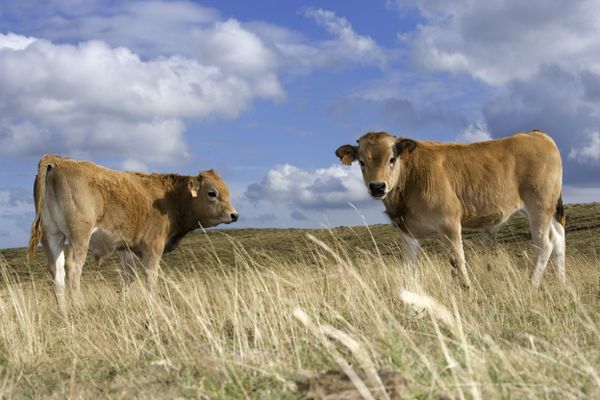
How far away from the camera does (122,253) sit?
44.9 feet

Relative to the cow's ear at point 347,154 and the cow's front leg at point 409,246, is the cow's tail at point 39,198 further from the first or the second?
the cow's front leg at point 409,246

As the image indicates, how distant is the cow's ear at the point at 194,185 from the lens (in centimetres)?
1397

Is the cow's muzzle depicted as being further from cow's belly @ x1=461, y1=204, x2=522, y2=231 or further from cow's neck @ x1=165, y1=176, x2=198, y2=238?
cow's neck @ x1=165, y1=176, x2=198, y2=238

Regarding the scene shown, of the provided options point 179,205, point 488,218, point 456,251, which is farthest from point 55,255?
point 488,218

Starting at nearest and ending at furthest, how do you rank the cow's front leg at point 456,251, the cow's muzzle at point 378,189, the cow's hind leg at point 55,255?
the cow's front leg at point 456,251
the cow's muzzle at point 378,189
the cow's hind leg at point 55,255

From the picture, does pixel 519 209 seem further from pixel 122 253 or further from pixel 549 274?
pixel 122 253

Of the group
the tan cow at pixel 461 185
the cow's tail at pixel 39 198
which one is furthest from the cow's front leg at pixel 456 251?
the cow's tail at pixel 39 198

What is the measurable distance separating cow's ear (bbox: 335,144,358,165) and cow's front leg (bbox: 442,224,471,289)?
1.82 meters

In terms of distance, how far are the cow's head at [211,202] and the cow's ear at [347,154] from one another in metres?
4.22

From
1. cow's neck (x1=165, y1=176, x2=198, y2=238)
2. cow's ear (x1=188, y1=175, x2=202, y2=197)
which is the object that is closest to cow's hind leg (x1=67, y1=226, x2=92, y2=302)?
cow's neck (x1=165, y1=176, x2=198, y2=238)

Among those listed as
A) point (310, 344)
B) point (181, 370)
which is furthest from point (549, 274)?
point (181, 370)

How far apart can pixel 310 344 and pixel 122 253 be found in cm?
861

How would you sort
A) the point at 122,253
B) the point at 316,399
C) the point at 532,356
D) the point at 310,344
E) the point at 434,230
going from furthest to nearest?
the point at 122,253 → the point at 434,230 → the point at 310,344 → the point at 532,356 → the point at 316,399

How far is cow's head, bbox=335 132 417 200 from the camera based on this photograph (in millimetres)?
10453
